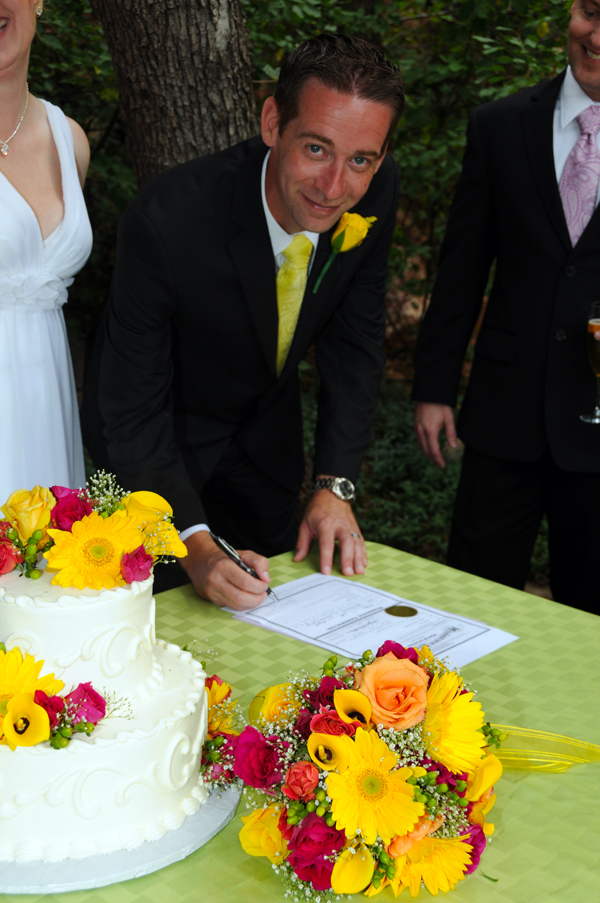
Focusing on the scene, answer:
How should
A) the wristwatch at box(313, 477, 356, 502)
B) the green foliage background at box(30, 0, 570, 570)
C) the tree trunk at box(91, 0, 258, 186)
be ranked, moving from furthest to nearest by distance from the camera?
the green foliage background at box(30, 0, 570, 570) → the tree trunk at box(91, 0, 258, 186) → the wristwatch at box(313, 477, 356, 502)

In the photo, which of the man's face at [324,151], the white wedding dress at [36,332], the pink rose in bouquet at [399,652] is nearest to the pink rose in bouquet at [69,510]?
the pink rose in bouquet at [399,652]

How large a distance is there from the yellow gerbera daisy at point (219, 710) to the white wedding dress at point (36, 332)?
55.5 inches

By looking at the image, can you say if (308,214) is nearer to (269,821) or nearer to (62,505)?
(62,505)

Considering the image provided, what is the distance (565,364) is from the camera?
266cm

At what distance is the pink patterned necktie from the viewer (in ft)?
8.25

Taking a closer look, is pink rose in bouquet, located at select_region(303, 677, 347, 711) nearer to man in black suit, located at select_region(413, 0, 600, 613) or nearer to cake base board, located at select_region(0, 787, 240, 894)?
cake base board, located at select_region(0, 787, 240, 894)

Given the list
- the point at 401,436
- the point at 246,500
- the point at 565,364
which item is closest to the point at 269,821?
the point at 246,500

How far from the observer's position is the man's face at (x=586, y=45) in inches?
91.2

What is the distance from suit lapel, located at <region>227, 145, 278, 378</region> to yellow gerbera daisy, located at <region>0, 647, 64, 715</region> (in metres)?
1.40

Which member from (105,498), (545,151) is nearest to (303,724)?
(105,498)

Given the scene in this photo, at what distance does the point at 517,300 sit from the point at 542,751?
165 centimetres

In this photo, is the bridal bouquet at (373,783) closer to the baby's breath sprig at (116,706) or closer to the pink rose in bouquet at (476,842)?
the pink rose in bouquet at (476,842)

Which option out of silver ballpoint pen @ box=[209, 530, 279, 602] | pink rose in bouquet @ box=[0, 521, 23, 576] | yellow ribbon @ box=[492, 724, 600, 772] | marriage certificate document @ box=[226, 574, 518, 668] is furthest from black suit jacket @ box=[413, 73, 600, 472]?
pink rose in bouquet @ box=[0, 521, 23, 576]

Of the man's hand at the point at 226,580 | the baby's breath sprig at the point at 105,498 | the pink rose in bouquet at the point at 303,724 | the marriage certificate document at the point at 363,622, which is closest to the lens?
the pink rose in bouquet at the point at 303,724
